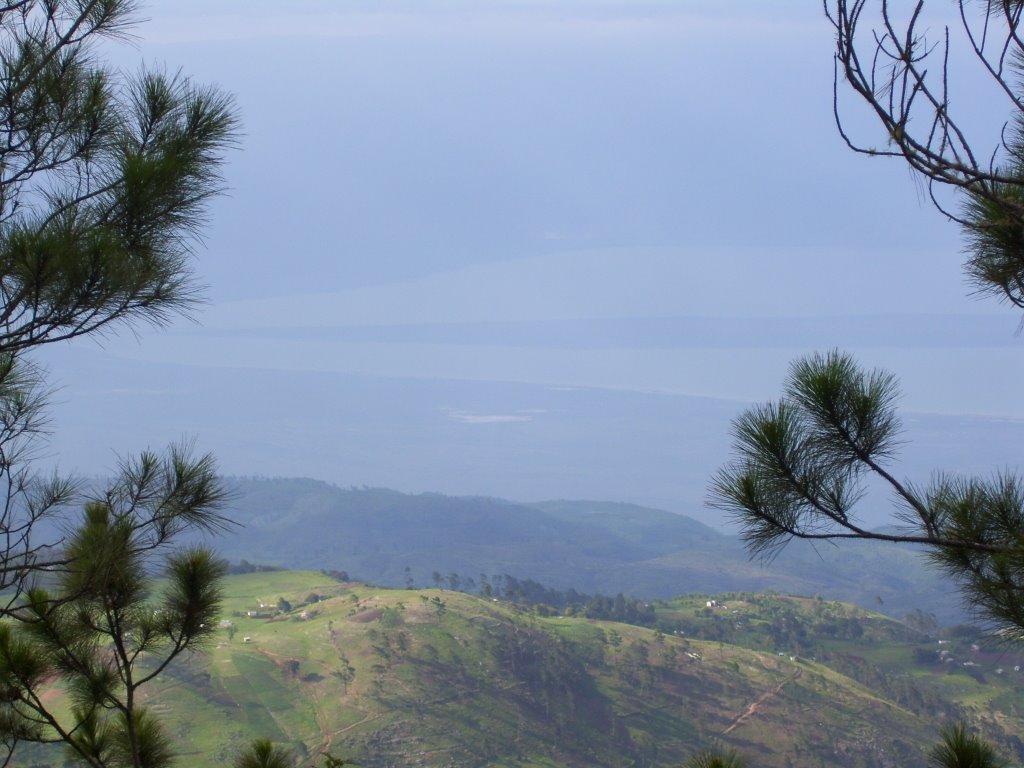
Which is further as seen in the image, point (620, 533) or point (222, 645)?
point (620, 533)

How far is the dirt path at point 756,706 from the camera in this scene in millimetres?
44188

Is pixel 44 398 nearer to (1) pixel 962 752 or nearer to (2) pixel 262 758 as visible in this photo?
(2) pixel 262 758

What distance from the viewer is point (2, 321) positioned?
3189mm

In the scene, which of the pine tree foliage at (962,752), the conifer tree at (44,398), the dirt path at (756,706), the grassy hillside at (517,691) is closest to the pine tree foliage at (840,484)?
the pine tree foliage at (962,752)

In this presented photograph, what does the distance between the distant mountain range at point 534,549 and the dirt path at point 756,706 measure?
32.2 m

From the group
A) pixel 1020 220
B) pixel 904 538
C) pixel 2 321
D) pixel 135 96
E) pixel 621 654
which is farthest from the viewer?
pixel 621 654

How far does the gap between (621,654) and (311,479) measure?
105666 millimetres

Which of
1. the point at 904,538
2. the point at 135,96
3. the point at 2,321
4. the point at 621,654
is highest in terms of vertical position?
the point at 135,96

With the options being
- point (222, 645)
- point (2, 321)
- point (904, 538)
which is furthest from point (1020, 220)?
point (222, 645)

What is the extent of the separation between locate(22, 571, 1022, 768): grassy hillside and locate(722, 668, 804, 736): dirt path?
0.14 meters

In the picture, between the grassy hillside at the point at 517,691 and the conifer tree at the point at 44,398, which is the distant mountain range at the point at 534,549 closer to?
the grassy hillside at the point at 517,691

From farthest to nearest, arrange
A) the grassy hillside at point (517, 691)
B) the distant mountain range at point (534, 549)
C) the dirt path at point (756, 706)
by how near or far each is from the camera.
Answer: the distant mountain range at point (534, 549) → the dirt path at point (756, 706) → the grassy hillside at point (517, 691)

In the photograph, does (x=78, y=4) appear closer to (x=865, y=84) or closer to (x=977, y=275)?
(x=865, y=84)

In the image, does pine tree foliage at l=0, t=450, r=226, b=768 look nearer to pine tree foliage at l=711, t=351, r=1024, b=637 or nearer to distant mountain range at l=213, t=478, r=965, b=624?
pine tree foliage at l=711, t=351, r=1024, b=637
